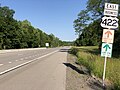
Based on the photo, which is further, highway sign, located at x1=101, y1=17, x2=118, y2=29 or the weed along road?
highway sign, located at x1=101, y1=17, x2=118, y2=29

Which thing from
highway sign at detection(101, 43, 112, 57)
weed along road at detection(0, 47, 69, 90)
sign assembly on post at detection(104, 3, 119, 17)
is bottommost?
weed along road at detection(0, 47, 69, 90)

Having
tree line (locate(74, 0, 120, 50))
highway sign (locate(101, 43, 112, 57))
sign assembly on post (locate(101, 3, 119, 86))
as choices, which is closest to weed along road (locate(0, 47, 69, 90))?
highway sign (locate(101, 43, 112, 57))

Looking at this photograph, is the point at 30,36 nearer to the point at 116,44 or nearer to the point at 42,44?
the point at 42,44

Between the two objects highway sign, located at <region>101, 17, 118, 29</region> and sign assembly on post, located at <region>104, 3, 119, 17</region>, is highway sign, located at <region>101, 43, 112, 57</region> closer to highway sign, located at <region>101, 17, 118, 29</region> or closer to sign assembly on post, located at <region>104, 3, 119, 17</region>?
highway sign, located at <region>101, 17, 118, 29</region>

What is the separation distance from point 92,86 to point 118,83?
1.31 metres

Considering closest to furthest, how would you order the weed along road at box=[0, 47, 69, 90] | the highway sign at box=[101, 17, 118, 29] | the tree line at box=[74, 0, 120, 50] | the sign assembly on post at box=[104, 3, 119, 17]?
the weed along road at box=[0, 47, 69, 90]
the highway sign at box=[101, 17, 118, 29]
the sign assembly on post at box=[104, 3, 119, 17]
the tree line at box=[74, 0, 120, 50]

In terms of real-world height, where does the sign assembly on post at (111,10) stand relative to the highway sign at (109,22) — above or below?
above

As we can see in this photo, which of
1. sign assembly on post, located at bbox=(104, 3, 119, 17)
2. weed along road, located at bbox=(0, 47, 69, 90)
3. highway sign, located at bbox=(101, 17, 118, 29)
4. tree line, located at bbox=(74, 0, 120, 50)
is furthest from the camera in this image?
tree line, located at bbox=(74, 0, 120, 50)

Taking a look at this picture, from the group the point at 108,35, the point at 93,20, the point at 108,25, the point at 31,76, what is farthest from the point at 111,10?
the point at 93,20

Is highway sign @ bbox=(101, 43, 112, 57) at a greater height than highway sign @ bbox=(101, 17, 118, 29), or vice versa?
highway sign @ bbox=(101, 17, 118, 29)

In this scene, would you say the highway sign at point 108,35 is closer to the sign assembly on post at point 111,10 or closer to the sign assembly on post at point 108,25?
the sign assembly on post at point 108,25

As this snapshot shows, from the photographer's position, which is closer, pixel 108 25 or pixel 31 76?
pixel 108 25

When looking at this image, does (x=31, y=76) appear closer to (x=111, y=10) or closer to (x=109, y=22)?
(x=109, y=22)

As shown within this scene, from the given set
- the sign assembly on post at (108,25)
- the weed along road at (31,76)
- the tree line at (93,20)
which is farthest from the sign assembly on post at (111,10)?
the tree line at (93,20)
